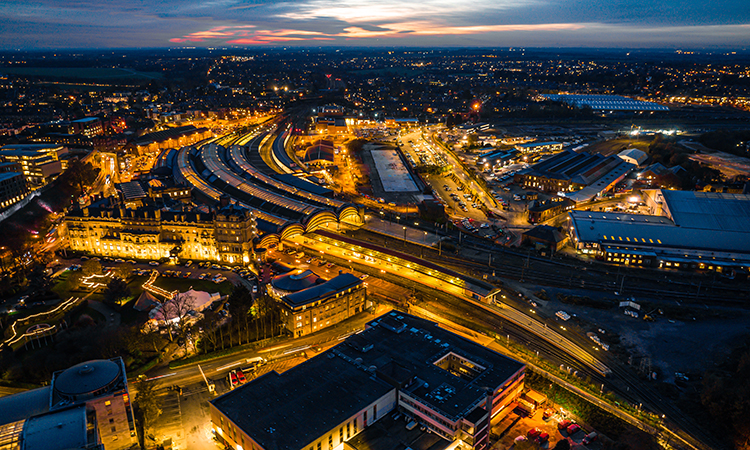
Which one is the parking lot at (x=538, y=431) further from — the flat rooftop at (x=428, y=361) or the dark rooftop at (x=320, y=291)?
the dark rooftop at (x=320, y=291)

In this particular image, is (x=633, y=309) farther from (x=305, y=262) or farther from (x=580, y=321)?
(x=305, y=262)

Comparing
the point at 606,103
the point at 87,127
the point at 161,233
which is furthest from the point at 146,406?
the point at 606,103

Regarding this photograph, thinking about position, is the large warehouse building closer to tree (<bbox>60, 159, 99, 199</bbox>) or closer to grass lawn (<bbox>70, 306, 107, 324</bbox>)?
grass lawn (<bbox>70, 306, 107, 324</bbox>)

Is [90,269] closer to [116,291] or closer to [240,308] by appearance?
[116,291]

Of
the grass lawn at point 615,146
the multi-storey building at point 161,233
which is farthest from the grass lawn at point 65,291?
the grass lawn at point 615,146

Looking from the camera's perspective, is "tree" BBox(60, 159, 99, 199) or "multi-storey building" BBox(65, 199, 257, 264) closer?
"multi-storey building" BBox(65, 199, 257, 264)

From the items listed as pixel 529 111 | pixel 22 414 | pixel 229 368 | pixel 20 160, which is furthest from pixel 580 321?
pixel 529 111

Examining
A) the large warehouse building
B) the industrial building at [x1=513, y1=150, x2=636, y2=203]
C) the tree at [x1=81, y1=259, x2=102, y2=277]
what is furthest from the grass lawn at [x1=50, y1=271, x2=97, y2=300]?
the industrial building at [x1=513, y1=150, x2=636, y2=203]
